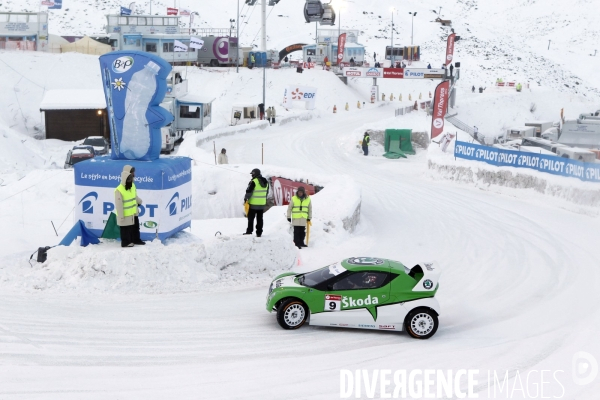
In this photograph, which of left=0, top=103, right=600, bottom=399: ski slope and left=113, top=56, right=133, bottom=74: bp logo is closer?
left=0, top=103, right=600, bottom=399: ski slope

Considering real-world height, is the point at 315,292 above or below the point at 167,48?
below

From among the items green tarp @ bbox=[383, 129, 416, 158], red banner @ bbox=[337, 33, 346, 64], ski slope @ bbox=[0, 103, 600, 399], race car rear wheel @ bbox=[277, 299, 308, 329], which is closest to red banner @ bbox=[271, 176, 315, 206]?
ski slope @ bbox=[0, 103, 600, 399]

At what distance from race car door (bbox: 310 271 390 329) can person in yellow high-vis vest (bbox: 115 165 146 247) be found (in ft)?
16.1

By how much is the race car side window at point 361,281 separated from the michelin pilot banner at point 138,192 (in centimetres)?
570

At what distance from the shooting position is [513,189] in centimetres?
2694

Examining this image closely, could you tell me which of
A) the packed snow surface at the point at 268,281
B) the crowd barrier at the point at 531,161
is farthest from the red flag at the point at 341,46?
the crowd barrier at the point at 531,161

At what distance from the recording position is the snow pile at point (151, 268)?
535 inches

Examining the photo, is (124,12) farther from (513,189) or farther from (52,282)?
(52,282)

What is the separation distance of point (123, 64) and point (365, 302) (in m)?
8.00

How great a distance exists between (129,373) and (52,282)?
14.5 ft

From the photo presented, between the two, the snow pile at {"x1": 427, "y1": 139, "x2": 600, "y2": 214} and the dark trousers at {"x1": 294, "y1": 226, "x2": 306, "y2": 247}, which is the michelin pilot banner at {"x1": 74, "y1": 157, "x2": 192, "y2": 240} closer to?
the dark trousers at {"x1": 294, "y1": 226, "x2": 306, "y2": 247}

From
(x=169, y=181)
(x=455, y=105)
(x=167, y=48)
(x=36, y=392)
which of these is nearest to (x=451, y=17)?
(x=455, y=105)

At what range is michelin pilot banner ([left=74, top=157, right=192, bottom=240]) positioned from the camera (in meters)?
16.0

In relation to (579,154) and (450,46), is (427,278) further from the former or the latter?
(450,46)
